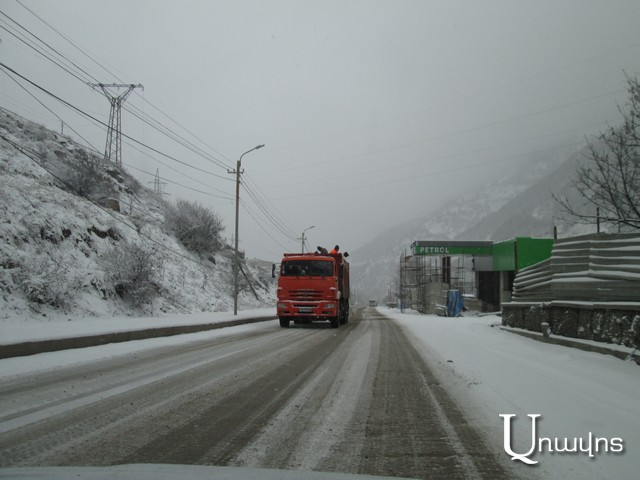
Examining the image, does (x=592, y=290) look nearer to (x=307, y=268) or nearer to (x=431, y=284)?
(x=307, y=268)

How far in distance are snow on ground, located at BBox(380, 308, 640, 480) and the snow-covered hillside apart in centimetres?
1258

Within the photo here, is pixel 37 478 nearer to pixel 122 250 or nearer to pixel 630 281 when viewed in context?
pixel 630 281

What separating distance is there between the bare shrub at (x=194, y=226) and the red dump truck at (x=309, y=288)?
16.3m

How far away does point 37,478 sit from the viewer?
9.56ft

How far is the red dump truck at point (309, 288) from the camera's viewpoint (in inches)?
734

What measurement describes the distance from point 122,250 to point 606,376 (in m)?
19.2

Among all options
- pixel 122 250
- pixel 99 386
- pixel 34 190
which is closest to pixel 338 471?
pixel 99 386

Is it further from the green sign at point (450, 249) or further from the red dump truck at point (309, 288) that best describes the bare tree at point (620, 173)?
the green sign at point (450, 249)

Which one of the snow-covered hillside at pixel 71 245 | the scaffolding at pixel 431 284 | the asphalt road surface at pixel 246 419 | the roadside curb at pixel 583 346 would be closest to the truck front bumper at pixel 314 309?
the snow-covered hillside at pixel 71 245

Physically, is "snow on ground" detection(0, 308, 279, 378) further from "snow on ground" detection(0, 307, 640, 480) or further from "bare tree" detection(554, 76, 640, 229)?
"bare tree" detection(554, 76, 640, 229)

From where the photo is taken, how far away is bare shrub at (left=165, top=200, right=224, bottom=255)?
33.8 metres

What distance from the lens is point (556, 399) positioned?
5.38m

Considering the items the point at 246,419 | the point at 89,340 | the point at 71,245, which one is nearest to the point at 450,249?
the point at 71,245

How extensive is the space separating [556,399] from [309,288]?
45.1ft
